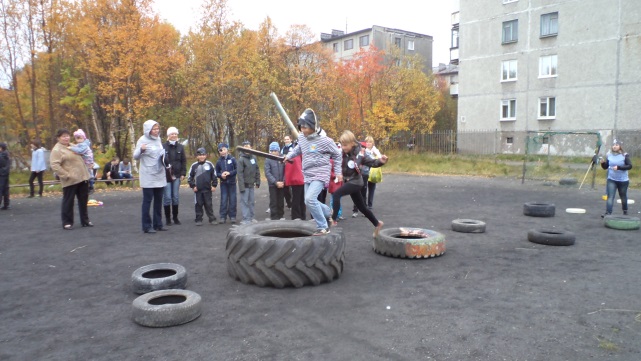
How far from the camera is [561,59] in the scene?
29625 millimetres

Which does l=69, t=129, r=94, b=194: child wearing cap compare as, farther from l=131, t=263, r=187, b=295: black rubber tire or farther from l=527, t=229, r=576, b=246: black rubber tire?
l=527, t=229, r=576, b=246: black rubber tire

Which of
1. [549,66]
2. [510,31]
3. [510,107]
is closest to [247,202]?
[510,107]

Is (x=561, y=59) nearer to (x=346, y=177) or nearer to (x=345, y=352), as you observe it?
(x=346, y=177)

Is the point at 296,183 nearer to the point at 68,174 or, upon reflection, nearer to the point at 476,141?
the point at 68,174

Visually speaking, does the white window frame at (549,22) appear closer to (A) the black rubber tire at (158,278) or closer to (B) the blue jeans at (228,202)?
(B) the blue jeans at (228,202)

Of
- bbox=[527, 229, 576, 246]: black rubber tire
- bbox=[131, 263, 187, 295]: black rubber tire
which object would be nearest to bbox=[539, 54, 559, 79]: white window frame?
bbox=[527, 229, 576, 246]: black rubber tire

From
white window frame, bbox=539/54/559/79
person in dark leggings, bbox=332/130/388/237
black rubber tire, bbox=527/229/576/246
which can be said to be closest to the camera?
person in dark leggings, bbox=332/130/388/237

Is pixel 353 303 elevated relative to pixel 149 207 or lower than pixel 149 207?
lower

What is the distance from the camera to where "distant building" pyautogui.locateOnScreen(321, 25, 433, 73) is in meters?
56.7

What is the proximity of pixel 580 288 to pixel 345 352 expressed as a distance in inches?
126

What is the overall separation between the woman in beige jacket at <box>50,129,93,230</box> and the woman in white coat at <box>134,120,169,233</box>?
5.46 ft

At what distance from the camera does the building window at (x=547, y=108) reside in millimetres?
30253

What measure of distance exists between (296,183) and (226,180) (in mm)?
1558

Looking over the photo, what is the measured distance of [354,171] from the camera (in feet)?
23.7
